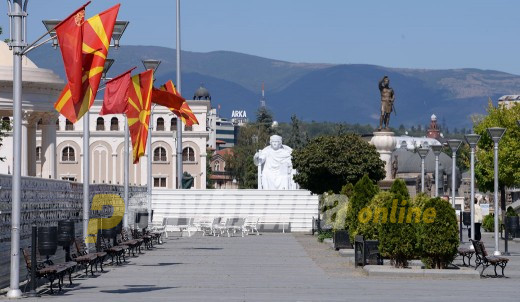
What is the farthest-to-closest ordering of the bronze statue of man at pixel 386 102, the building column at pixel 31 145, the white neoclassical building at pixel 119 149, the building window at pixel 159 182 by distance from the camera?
1. the building window at pixel 159 182
2. the white neoclassical building at pixel 119 149
3. the bronze statue of man at pixel 386 102
4. the building column at pixel 31 145

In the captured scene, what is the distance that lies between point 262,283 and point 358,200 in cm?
1274

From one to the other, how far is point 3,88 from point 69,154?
174 ft

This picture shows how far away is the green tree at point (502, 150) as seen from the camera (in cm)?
6319

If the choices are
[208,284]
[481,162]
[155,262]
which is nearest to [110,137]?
[481,162]

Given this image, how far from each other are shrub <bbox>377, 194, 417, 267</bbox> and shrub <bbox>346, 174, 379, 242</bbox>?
29.6 ft

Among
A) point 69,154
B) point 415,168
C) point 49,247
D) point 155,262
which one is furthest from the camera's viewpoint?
point 415,168

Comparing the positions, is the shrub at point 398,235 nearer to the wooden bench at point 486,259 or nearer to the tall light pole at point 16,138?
→ the wooden bench at point 486,259

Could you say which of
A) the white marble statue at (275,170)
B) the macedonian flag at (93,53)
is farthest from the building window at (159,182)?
the macedonian flag at (93,53)

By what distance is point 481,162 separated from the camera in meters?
69.0

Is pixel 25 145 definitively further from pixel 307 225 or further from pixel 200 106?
pixel 200 106

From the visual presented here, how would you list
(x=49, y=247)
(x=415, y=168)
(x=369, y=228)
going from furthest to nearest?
(x=415, y=168) → (x=369, y=228) → (x=49, y=247)

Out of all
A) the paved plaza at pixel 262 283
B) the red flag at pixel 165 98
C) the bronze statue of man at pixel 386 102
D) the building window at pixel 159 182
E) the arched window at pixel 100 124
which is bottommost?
the paved plaza at pixel 262 283

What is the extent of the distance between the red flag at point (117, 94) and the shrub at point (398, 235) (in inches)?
313

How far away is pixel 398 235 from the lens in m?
28.0
